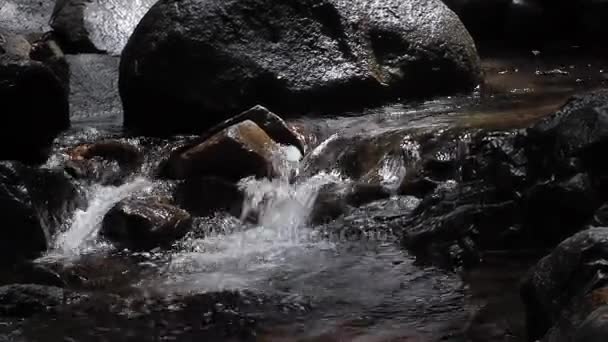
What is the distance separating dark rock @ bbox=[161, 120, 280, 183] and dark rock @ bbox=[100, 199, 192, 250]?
64 cm

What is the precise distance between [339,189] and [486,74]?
3.69 m

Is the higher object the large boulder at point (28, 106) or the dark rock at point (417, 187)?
the large boulder at point (28, 106)

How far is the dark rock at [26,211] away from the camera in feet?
19.7

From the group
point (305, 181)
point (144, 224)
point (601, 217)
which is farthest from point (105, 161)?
point (601, 217)

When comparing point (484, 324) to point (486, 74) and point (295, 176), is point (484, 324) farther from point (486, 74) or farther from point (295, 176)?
point (486, 74)

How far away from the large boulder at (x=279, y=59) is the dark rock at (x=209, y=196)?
1.43 metres

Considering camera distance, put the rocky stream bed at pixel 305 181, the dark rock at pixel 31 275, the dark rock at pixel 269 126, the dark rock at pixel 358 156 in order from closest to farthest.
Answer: the rocky stream bed at pixel 305 181 → the dark rock at pixel 31 275 → the dark rock at pixel 358 156 → the dark rock at pixel 269 126

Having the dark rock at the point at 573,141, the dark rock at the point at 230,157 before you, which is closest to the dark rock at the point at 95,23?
the dark rock at the point at 230,157

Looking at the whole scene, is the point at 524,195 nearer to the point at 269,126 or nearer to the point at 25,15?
the point at 269,126

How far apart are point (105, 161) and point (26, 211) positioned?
1.48m

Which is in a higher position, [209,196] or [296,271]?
[209,196]

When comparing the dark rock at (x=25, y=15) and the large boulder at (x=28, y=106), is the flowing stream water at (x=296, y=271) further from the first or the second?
the dark rock at (x=25, y=15)

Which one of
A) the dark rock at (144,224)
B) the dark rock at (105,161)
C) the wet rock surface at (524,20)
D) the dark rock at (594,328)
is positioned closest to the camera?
the dark rock at (594,328)

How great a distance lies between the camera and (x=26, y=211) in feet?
19.9
